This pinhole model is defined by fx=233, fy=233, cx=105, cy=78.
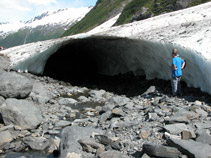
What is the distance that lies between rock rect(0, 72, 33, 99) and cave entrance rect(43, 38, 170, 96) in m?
5.79

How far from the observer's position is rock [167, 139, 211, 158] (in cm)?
437

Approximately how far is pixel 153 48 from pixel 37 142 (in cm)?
823

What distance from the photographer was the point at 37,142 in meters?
6.95

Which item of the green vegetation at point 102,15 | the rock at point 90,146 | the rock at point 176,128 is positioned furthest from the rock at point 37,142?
the green vegetation at point 102,15

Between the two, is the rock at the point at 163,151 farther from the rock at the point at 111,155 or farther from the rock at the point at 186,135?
the rock at the point at 186,135

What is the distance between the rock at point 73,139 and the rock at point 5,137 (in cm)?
186

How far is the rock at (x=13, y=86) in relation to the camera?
10469 mm

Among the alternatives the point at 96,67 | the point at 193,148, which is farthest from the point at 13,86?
the point at 96,67

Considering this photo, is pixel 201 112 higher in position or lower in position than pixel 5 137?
higher

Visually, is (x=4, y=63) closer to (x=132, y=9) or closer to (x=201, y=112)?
(x=201, y=112)

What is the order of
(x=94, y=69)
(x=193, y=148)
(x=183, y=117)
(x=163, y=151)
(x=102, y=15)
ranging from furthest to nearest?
(x=102, y=15), (x=94, y=69), (x=183, y=117), (x=163, y=151), (x=193, y=148)

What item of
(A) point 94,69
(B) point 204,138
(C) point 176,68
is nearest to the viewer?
(B) point 204,138

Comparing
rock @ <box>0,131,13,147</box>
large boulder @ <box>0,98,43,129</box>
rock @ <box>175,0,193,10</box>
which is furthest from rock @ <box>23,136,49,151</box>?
rock @ <box>175,0,193,10</box>

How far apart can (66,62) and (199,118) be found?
1993 centimetres
